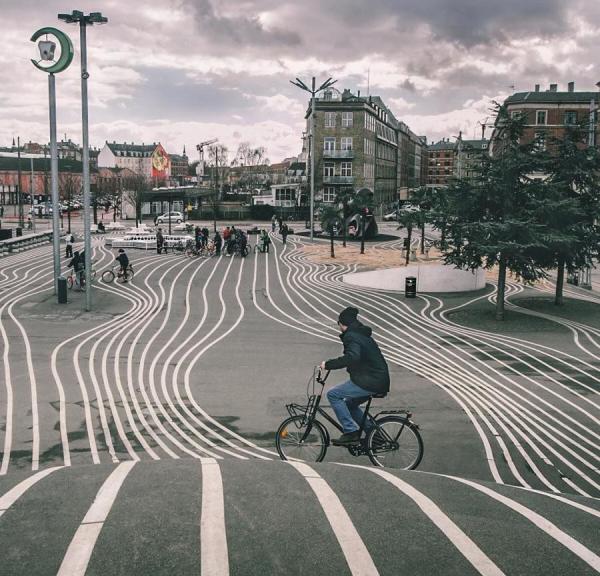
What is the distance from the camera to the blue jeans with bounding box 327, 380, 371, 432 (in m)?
7.65

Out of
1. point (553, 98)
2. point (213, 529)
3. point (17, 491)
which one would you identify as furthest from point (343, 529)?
point (553, 98)

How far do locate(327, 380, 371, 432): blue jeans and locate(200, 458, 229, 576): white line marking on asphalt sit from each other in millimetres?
2008

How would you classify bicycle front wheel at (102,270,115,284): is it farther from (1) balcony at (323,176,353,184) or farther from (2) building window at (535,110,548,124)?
(2) building window at (535,110,548,124)

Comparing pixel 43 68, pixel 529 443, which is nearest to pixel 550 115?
pixel 43 68

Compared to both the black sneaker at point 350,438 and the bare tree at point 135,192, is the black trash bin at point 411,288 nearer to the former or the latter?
the black sneaker at point 350,438

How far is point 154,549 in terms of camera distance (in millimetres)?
4402

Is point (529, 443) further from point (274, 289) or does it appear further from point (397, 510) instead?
point (274, 289)

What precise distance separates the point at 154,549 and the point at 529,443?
691cm

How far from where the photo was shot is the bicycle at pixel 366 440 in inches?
314

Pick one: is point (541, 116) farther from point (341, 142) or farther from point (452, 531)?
point (452, 531)

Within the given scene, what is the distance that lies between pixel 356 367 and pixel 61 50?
18378mm

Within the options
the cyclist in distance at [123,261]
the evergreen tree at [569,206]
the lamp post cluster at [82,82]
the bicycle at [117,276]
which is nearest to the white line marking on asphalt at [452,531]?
the evergreen tree at [569,206]

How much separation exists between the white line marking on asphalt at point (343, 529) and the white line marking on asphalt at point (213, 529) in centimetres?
86

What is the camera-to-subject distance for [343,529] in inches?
189
